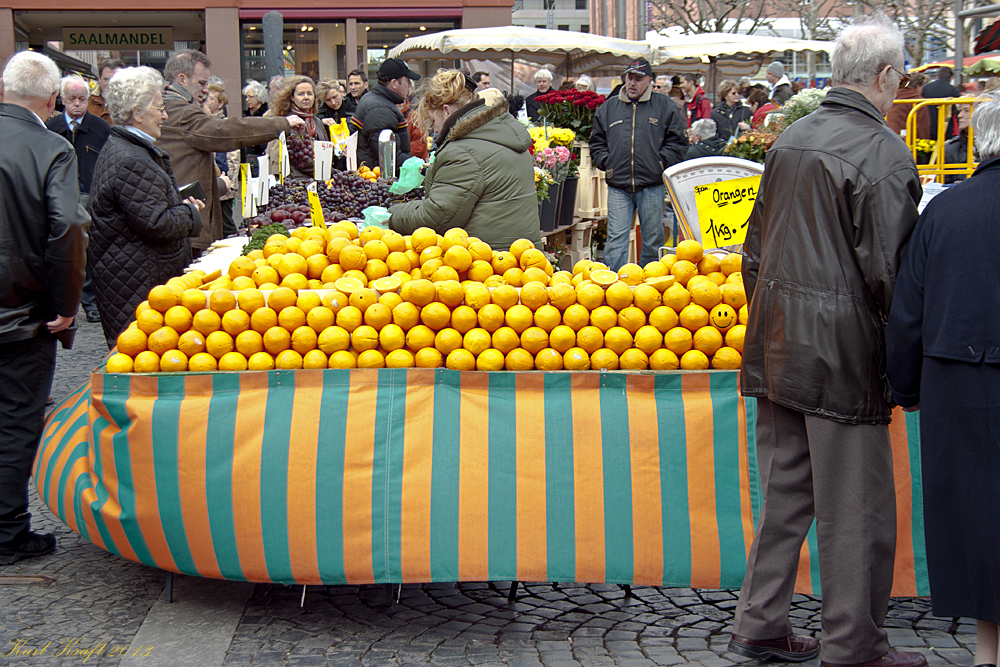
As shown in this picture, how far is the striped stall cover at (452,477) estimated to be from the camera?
3.29 metres

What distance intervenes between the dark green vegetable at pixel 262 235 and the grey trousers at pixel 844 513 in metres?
3.07

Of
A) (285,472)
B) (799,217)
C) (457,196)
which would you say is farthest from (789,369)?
(457,196)

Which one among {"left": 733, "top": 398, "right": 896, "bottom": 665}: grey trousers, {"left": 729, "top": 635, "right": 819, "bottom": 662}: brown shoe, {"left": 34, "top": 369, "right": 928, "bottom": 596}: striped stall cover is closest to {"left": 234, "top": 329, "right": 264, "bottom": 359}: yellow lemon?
{"left": 34, "top": 369, "right": 928, "bottom": 596}: striped stall cover

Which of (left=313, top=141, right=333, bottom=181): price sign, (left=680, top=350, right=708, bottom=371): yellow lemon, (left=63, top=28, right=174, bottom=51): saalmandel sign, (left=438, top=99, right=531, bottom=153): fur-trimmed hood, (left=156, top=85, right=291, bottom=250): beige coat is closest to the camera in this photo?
(left=680, top=350, right=708, bottom=371): yellow lemon

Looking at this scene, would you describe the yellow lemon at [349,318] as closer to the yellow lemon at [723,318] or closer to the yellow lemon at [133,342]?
the yellow lemon at [133,342]

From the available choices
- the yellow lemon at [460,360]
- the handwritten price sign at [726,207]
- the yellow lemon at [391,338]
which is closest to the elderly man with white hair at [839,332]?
the yellow lemon at [460,360]

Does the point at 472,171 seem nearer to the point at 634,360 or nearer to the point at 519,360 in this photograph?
the point at 519,360

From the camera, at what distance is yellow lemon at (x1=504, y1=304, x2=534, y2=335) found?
11.3 ft

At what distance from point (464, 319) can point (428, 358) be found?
7.7 inches

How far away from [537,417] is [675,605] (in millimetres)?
909

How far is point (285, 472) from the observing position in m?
3.31

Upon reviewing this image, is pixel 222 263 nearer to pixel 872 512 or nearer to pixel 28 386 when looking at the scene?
pixel 28 386

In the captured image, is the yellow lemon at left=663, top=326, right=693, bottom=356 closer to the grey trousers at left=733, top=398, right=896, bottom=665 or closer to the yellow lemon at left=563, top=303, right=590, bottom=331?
the yellow lemon at left=563, top=303, right=590, bottom=331

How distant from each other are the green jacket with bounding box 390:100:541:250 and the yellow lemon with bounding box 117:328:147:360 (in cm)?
145
